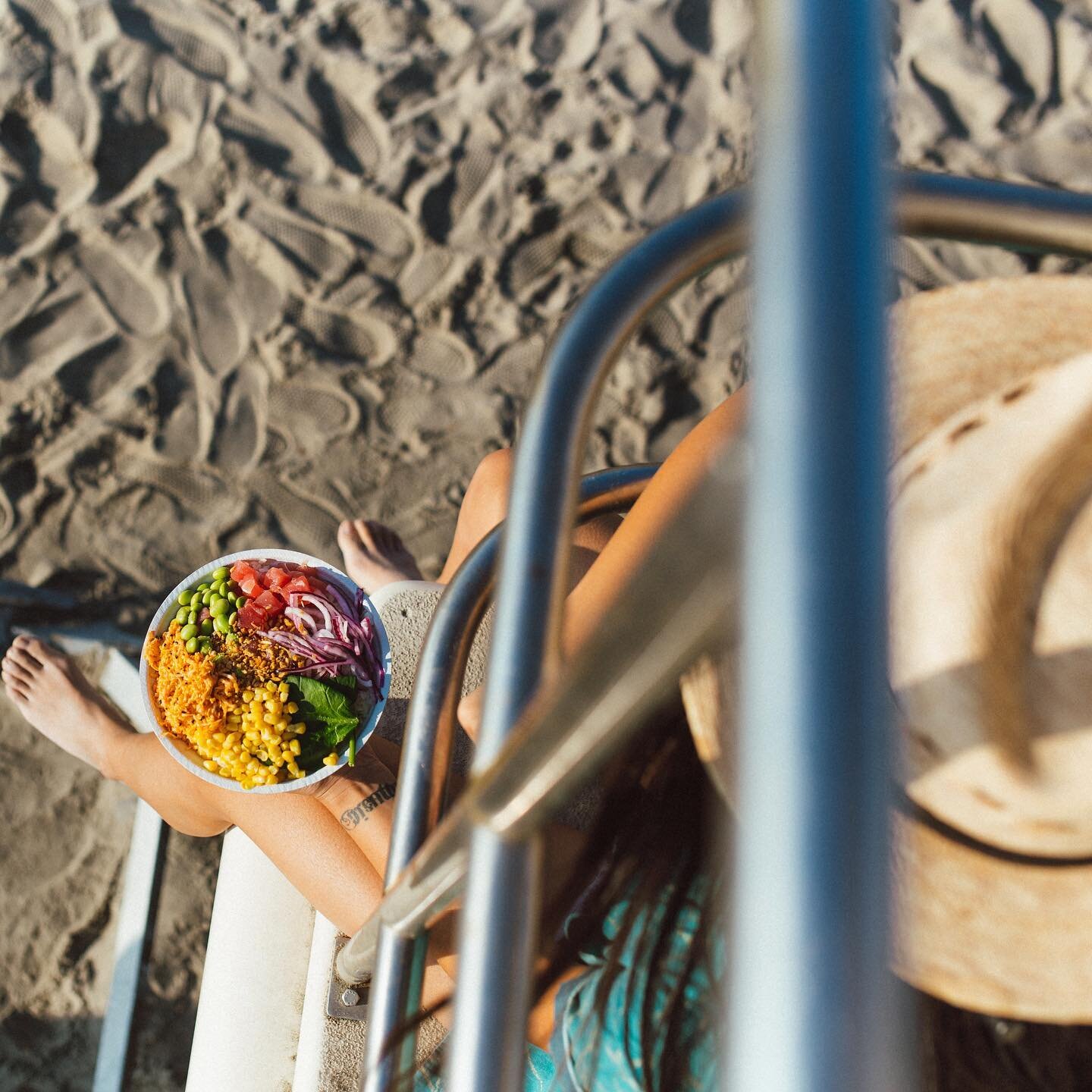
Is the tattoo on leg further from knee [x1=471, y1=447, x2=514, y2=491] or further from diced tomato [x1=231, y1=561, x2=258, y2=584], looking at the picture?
knee [x1=471, y1=447, x2=514, y2=491]

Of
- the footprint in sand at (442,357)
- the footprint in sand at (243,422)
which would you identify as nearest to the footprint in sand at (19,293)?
the footprint in sand at (243,422)

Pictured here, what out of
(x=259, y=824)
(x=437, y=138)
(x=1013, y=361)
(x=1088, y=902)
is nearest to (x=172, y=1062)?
(x=259, y=824)

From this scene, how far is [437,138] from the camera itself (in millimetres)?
2879

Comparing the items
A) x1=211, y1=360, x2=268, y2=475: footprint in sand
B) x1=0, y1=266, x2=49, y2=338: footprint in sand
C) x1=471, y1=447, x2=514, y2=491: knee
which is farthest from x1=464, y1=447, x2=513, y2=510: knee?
x1=0, y1=266, x2=49, y2=338: footprint in sand

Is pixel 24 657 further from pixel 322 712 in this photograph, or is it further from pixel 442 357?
pixel 442 357

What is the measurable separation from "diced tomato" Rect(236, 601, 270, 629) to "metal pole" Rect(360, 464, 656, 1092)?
1.81 feet

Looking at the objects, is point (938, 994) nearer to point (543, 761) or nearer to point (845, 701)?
point (543, 761)

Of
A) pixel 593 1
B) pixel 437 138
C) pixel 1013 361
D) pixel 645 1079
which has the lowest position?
pixel 645 1079

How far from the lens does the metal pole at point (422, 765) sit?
0.88 meters

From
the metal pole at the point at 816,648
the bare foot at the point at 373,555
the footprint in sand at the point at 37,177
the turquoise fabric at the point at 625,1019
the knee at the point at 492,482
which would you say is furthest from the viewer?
the footprint in sand at the point at 37,177

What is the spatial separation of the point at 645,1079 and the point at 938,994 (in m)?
0.39

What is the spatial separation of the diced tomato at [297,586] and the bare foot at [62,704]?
2.55 ft

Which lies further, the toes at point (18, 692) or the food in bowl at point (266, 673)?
the toes at point (18, 692)

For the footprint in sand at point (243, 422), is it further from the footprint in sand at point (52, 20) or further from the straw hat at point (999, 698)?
the straw hat at point (999, 698)
